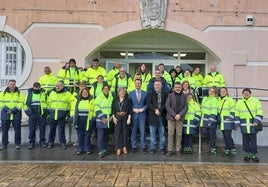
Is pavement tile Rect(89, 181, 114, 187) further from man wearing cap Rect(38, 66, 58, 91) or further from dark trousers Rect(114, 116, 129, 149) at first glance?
man wearing cap Rect(38, 66, 58, 91)

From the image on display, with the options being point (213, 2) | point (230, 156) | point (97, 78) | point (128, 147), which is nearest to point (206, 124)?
point (230, 156)

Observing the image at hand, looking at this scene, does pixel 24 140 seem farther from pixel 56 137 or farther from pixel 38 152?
pixel 38 152

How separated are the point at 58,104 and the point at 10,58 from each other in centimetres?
512

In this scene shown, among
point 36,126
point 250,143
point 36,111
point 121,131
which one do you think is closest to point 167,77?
point 121,131

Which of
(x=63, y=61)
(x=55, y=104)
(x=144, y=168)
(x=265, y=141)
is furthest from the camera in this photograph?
(x=63, y=61)

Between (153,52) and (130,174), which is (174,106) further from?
(153,52)

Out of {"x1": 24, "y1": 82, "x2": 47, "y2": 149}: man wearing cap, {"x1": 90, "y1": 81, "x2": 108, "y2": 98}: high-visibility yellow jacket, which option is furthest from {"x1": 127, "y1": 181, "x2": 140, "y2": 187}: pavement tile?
{"x1": 24, "y1": 82, "x2": 47, "y2": 149}: man wearing cap

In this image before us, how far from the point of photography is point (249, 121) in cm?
973

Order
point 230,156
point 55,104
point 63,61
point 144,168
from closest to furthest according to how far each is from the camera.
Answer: point 144,168 < point 230,156 < point 55,104 < point 63,61

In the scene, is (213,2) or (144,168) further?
(213,2)

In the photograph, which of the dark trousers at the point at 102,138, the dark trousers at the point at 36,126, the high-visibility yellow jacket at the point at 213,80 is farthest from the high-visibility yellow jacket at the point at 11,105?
the high-visibility yellow jacket at the point at 213,80

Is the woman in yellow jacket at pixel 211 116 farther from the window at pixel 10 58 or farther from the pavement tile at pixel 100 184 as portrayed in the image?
the window at pixel 10 58

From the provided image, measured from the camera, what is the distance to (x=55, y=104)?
36.2ft

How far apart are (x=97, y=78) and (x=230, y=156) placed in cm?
430
